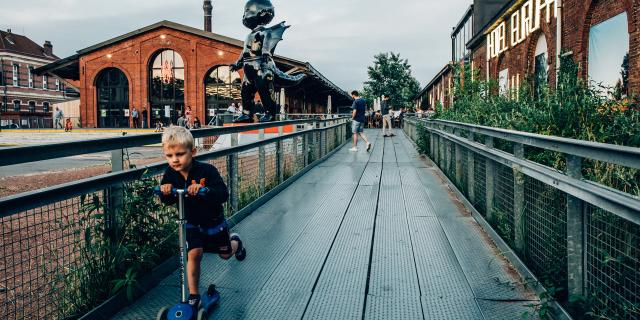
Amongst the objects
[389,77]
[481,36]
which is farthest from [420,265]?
[389,77]

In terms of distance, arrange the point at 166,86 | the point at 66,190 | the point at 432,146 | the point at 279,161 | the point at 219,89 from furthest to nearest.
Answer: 1. the point at 166,86
2. the point at 219,89
3. the point at 432,146
4. the point at 279,161
5. the point at 66,190

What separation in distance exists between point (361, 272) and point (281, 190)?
14.0 feet

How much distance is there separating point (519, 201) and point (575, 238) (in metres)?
1.22

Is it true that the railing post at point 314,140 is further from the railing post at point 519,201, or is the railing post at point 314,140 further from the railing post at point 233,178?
the railing post at point 519,201

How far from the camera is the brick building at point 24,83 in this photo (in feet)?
201

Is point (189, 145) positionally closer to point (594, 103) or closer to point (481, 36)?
point (594, 103)

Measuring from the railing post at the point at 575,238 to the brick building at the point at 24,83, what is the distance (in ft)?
206

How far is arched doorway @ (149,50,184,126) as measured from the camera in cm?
4372

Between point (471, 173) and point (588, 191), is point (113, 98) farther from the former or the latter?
point (588, 191)

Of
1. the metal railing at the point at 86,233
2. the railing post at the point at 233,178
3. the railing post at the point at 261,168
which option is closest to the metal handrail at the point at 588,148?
the metal railing at the point at 86,233

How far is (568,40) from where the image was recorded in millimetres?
16266

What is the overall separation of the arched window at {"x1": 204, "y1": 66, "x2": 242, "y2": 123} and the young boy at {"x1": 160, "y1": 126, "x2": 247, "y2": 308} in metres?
39.4

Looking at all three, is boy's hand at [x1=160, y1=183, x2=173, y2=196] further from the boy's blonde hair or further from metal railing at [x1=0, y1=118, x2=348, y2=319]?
metal railing at [x1=0, y1=118, x2=348, y2=319]

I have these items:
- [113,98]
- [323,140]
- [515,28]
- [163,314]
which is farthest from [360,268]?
[113,98]
